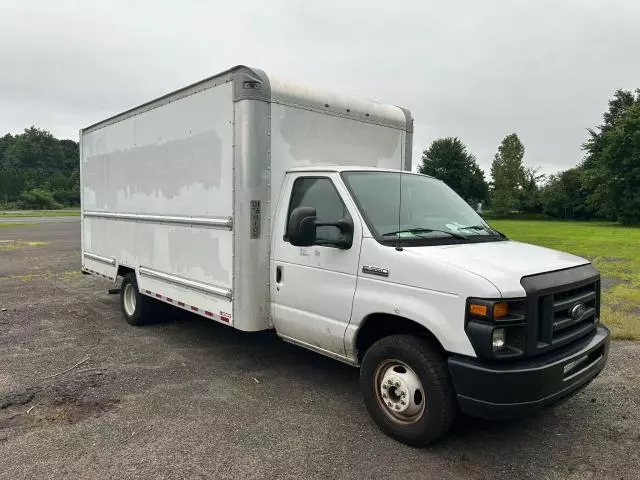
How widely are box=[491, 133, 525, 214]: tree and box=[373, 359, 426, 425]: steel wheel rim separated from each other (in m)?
71.4

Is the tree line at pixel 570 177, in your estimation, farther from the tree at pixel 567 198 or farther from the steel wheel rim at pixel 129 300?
the steel wheel rim at pixel 129 300

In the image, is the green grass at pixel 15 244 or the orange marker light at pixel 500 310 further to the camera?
the green grass at pixel 15 244

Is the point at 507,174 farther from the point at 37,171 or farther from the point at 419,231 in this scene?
the point at 37,171

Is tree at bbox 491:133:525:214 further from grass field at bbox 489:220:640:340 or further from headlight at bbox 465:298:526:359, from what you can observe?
headlight at bbox 465:298:526:359

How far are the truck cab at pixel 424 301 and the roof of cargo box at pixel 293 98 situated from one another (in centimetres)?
81

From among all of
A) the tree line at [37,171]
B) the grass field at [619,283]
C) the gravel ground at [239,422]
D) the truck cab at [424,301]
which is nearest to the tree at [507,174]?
the grass field at [619,283]

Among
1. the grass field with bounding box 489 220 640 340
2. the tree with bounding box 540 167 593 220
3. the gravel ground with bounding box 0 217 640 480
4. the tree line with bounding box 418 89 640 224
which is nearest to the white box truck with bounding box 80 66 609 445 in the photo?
the gravel ground with bounding box 0 217 640 480

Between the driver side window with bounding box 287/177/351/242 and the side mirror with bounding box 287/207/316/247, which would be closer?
the side mirror with bounding box 287/207/316/247

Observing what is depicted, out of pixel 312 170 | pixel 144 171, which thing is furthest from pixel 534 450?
pixel 144 171

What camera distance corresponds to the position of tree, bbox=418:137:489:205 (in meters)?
70.6

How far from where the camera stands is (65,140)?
362ft

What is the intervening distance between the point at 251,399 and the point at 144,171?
3.60 meters

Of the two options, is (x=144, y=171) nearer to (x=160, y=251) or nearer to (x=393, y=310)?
(x=160, y=251)

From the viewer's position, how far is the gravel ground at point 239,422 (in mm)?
3707
